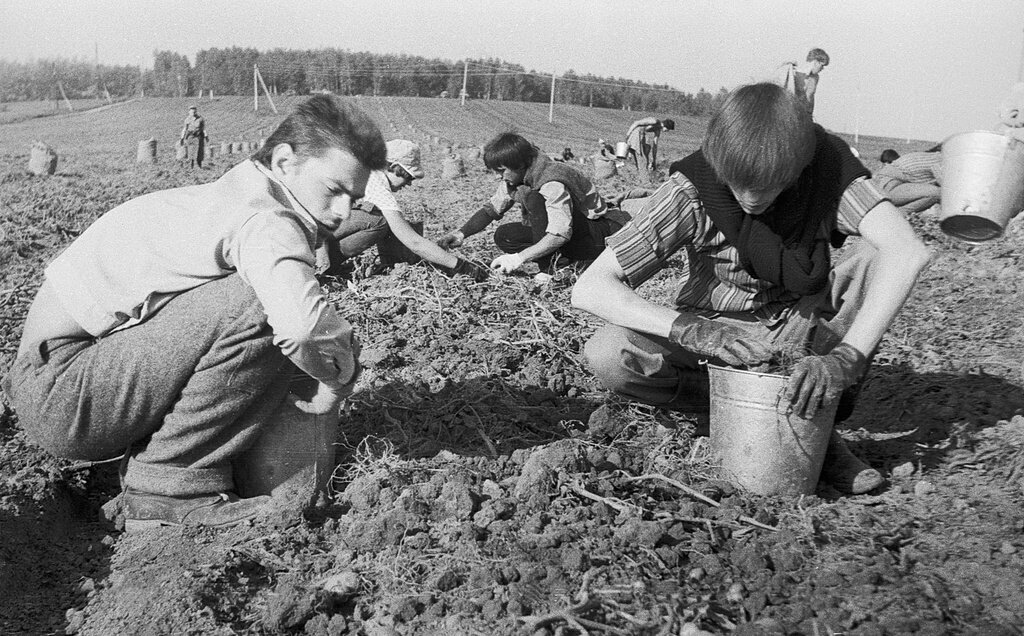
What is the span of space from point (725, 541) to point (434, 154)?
14.9m

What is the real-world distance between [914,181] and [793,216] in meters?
3.47

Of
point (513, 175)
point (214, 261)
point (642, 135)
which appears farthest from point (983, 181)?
point (642, 135)

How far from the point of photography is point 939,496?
99.6 inches

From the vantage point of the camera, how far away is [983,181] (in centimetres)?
293

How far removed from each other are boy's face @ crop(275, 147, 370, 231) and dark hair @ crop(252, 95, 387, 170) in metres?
0.02

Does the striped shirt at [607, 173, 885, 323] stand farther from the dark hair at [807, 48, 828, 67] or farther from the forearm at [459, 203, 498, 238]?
the dark hair at [807, 48, 828, 67]

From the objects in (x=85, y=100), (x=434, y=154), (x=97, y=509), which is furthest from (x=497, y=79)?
(x=97, y=509)

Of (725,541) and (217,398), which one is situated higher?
(217,398)

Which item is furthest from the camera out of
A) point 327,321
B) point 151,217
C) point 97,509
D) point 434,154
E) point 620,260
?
point 434,154

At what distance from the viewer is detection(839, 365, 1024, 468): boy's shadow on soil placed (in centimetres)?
293

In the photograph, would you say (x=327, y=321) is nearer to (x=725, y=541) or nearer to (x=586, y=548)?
(x=586, y=548)

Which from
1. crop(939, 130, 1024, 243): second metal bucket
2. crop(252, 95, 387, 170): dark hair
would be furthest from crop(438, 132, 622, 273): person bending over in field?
crop(252, 95, 387, 170): dark hair

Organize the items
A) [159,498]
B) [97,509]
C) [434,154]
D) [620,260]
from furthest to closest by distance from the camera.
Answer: [434,154] → [97,509] → [620,260] → [159,498]

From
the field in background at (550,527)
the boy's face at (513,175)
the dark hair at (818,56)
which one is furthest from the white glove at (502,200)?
the dark hair at (818,56)
